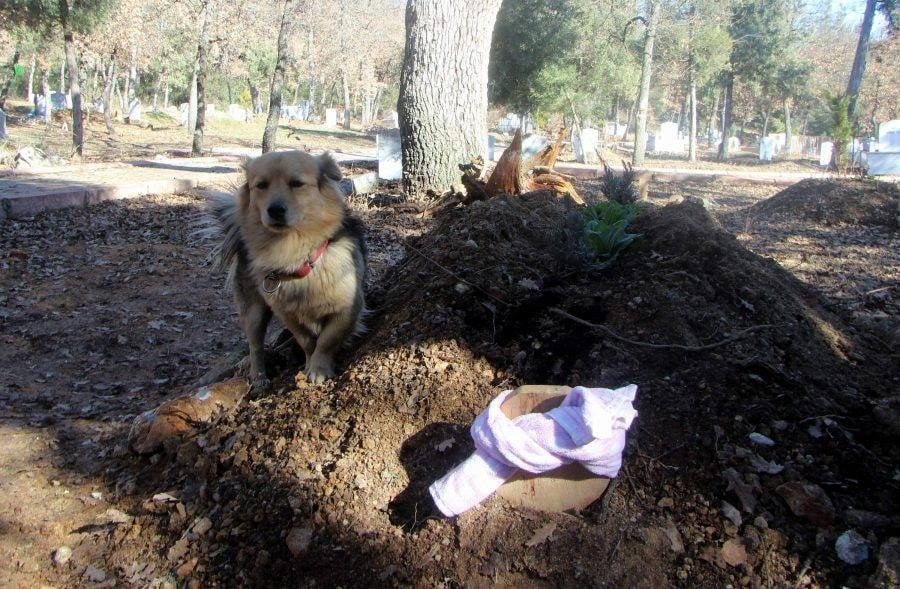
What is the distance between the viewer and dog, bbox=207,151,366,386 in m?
3.44

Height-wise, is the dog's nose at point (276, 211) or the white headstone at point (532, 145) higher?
the white headstone at point (532, 145)

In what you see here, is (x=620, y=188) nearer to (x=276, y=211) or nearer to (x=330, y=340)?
(x=330, y=340)

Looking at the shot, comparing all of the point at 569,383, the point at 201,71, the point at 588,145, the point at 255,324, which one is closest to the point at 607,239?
the point at 569,383

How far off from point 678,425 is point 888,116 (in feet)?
167

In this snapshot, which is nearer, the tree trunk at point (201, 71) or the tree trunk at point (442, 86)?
the tree trunk at point (442, 86)

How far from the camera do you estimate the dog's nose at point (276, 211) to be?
130 inches

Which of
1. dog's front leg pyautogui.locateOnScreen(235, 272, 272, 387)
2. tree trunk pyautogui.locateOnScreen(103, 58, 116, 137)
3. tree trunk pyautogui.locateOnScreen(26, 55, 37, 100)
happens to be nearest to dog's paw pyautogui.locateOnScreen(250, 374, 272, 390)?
dog's front leg pyautogui.locateOnScreen(235, 272, 272, 387)

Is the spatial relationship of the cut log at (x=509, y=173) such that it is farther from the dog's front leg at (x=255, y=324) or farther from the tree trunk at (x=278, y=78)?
the tree trunk at (x=278, y=78)

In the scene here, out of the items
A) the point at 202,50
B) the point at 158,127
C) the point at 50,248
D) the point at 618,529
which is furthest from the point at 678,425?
the point at 158,127

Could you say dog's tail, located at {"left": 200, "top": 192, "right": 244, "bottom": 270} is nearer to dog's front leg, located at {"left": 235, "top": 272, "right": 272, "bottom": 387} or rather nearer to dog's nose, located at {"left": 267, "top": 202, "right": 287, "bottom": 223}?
dog's front leg, located at {"left": 235, "top": 272, "right": 272, "bottom": 387}

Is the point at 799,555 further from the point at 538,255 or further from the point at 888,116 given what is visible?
the point at 888,116

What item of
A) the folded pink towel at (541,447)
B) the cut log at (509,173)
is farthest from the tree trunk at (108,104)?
the folded pink towel at (541,447)

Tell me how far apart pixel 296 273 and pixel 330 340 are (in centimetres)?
41

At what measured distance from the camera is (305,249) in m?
3.49
